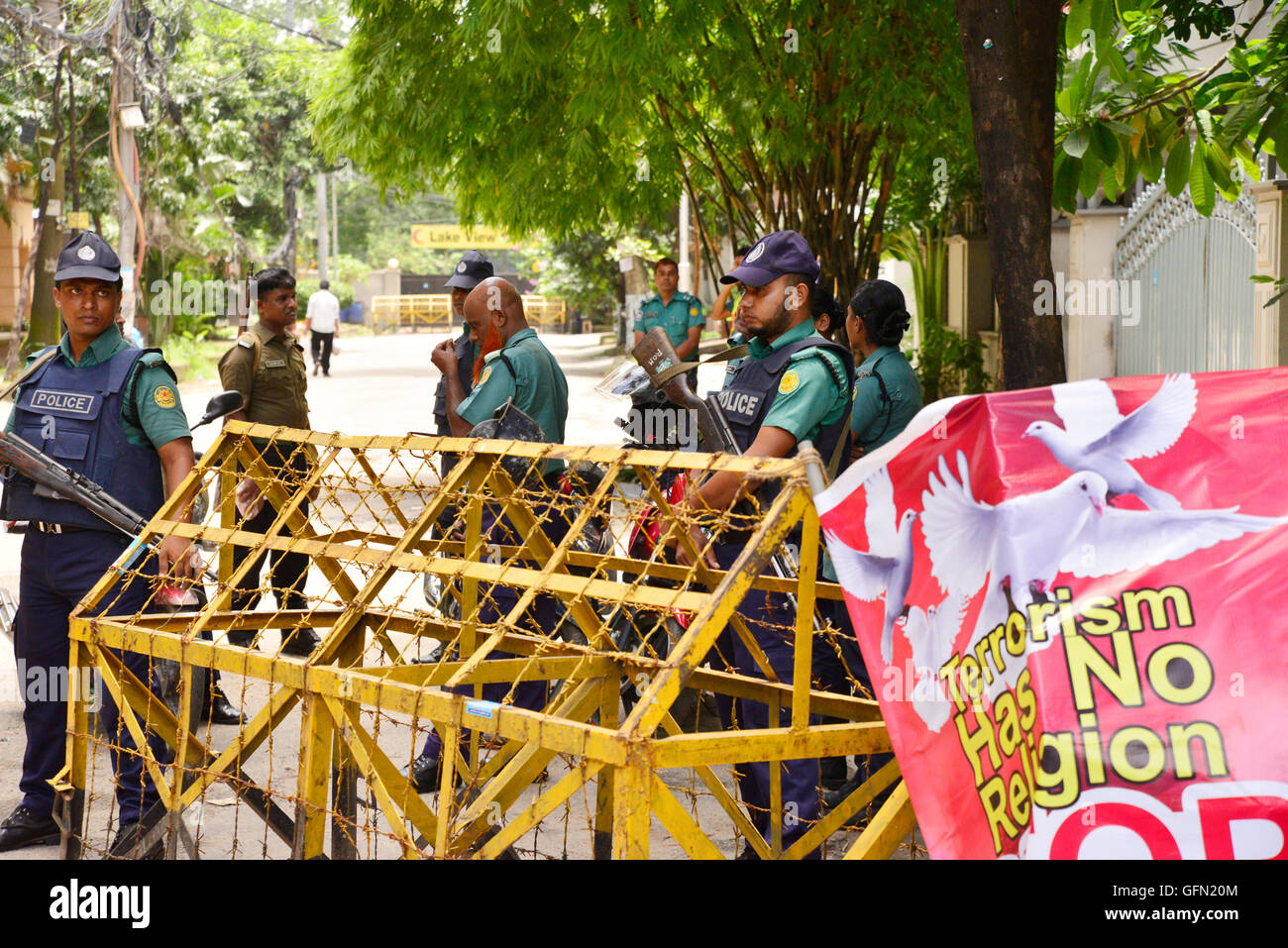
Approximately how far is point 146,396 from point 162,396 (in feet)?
0.18

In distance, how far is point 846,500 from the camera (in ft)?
9.77

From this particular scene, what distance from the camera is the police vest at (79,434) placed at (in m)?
4.52

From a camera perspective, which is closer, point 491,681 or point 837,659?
point 491,681

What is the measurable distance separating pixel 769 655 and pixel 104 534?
7.43 ft

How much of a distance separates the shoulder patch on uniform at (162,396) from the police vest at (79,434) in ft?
0.34

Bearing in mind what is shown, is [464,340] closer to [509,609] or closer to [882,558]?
[509,609]

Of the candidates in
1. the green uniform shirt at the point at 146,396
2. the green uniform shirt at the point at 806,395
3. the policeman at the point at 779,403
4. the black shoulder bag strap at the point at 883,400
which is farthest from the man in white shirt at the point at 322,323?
the green uniform shirt at the point at 806,395

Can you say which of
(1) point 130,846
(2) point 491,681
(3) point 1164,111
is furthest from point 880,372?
(1) point 130,846

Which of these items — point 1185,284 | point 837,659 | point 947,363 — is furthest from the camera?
point 947,363

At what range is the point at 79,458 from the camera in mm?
4535

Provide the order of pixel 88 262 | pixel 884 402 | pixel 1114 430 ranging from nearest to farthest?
pixel 1114 430, pixel 88 262, pixel 884 402

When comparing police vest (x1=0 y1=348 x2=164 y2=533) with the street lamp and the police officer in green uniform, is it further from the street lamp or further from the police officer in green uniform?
the street lamp
